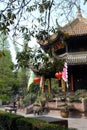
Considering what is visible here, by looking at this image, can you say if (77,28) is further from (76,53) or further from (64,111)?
(64,111)

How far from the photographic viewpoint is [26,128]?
8.89 meters

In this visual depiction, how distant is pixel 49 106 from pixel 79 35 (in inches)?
210

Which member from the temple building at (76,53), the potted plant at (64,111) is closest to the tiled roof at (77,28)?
the temple building at (76,53)

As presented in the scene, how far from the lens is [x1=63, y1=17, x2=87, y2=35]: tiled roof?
821 inches

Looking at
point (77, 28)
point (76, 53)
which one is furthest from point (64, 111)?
point (77, 28)

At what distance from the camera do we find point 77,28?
22156 millimetres

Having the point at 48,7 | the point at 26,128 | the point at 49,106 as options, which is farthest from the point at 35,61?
the point at 49,106

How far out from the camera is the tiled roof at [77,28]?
20.9m

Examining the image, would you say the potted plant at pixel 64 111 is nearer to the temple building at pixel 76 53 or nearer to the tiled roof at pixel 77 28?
the temple building at pixel 76 53

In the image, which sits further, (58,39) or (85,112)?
(58,39)

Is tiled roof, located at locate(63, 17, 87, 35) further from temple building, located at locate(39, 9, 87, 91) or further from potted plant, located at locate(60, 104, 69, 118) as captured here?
potted plant, located at locate(60, 104, 69, 118)

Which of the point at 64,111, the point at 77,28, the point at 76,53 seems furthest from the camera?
the point at 77,28

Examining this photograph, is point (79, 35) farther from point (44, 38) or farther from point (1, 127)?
point (44, 38)

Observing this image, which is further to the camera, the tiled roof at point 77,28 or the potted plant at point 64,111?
the tiled roof at point 77,28
